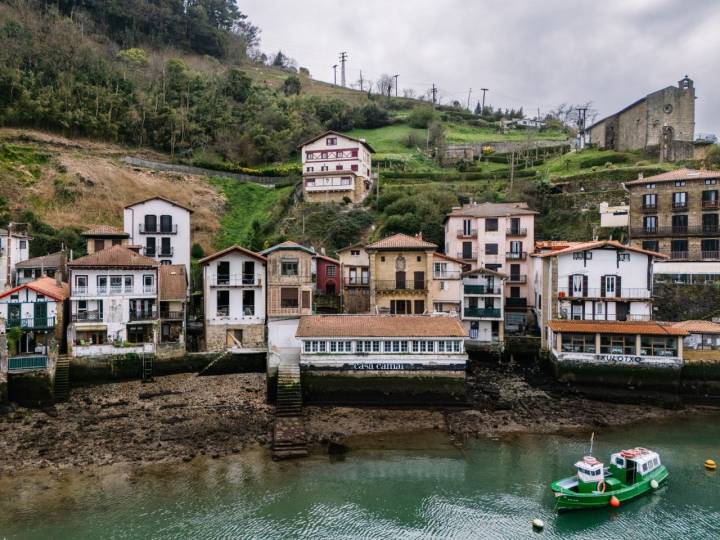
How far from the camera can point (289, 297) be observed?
121ft

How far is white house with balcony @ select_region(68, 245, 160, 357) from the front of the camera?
3500cm

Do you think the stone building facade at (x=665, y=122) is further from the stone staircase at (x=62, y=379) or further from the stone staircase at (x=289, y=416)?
the stone staircase at (x=62, y=379)

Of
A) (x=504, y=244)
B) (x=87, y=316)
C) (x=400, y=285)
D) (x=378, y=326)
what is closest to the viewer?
(x=378, y=326)

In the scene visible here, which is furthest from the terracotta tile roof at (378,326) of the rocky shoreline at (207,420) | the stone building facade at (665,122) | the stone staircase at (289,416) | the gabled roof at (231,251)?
the stone building facade at (665,122)

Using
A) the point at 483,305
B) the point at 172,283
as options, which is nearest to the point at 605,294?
the point at 483,305

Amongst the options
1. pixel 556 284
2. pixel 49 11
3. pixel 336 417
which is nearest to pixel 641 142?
pixel 556 284

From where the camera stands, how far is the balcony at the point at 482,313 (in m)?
39.9

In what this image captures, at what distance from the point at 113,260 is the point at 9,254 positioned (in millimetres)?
10978

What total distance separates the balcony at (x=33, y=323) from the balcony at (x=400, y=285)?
75.7ft

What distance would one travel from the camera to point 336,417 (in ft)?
97.0

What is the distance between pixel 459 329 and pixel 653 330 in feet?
44.0

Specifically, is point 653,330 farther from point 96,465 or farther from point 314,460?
point 96,465

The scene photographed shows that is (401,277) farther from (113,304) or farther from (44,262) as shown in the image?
(44,262)

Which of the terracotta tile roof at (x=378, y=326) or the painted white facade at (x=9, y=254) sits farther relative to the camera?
the painted white facade at (x=9, y=254)
